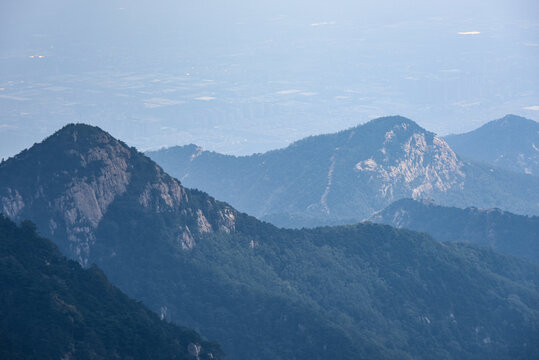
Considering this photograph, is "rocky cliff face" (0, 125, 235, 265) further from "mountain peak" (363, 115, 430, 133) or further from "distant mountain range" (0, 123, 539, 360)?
"mountain peak" (363, 115, 430, 133)

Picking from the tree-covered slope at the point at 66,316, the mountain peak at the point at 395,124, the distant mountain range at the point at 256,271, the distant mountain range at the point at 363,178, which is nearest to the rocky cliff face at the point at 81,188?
the distant mountain range at the point at 256,271

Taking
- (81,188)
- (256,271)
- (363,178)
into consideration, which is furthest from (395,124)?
(81,188)

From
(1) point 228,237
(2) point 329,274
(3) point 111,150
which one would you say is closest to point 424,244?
(2) point 329,274

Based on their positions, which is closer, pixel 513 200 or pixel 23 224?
pixel 23 224

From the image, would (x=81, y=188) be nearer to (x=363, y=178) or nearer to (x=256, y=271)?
(x=256, y=271)

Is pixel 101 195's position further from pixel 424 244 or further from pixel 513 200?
pixel 513 200
